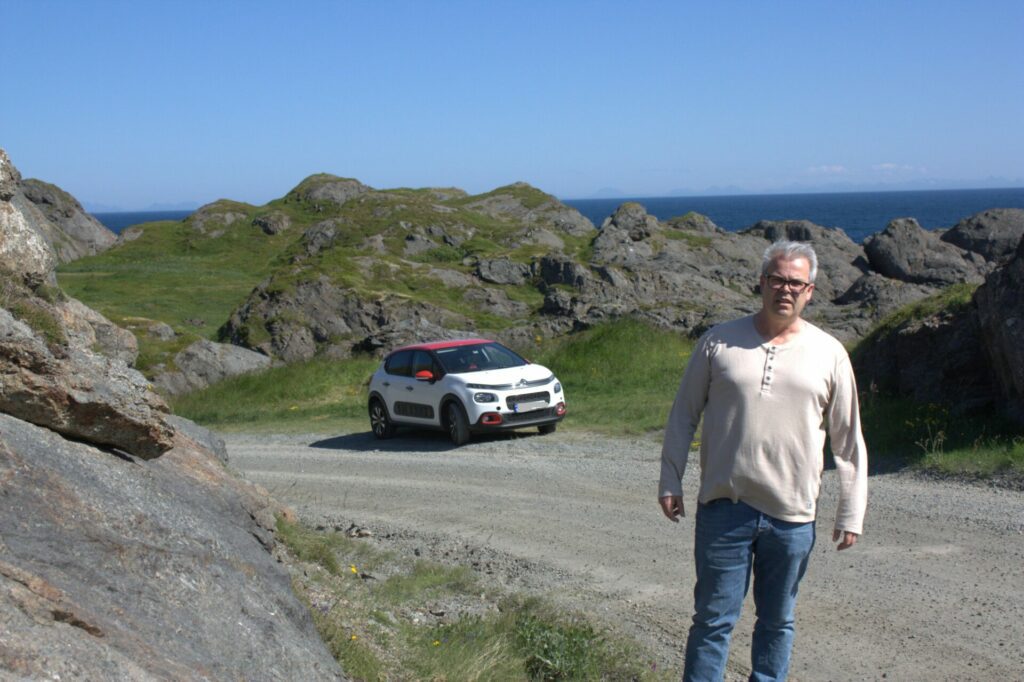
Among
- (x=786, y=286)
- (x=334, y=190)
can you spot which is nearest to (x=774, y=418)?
(x=786, y=286)

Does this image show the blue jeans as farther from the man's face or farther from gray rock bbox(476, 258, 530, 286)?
gray rock bbox(476, 258, 530, 286)

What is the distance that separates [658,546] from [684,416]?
5.19 metres

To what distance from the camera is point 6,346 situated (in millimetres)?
5305

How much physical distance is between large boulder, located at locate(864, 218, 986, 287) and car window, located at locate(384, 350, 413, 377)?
82.7ft

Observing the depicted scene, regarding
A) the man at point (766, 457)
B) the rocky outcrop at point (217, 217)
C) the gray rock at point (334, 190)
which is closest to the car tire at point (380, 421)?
the man at point (766, 457)

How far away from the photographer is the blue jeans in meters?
4.91

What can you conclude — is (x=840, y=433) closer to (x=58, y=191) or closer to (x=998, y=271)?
(x=998, y=271)

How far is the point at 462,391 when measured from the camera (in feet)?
56.2

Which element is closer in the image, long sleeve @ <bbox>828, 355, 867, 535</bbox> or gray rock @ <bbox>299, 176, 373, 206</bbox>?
long sleeve @ <bbox>828, 355, 867, 535</bbox>

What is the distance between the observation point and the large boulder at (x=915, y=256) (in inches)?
1523

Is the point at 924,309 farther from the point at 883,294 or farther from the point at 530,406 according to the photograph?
the point at 883,294

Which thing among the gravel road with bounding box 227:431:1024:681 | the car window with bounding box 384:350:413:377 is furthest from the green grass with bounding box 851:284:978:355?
the car window with bounding box 384:350:413:377

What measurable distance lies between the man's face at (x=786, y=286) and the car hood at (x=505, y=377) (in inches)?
484

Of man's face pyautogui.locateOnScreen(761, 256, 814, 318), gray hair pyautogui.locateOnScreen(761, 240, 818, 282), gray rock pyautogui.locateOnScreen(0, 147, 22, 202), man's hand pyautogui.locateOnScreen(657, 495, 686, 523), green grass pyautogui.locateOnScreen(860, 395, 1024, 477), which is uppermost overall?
gray rock pyautogui.locateOnScreen(0, 147, 22, 202)
